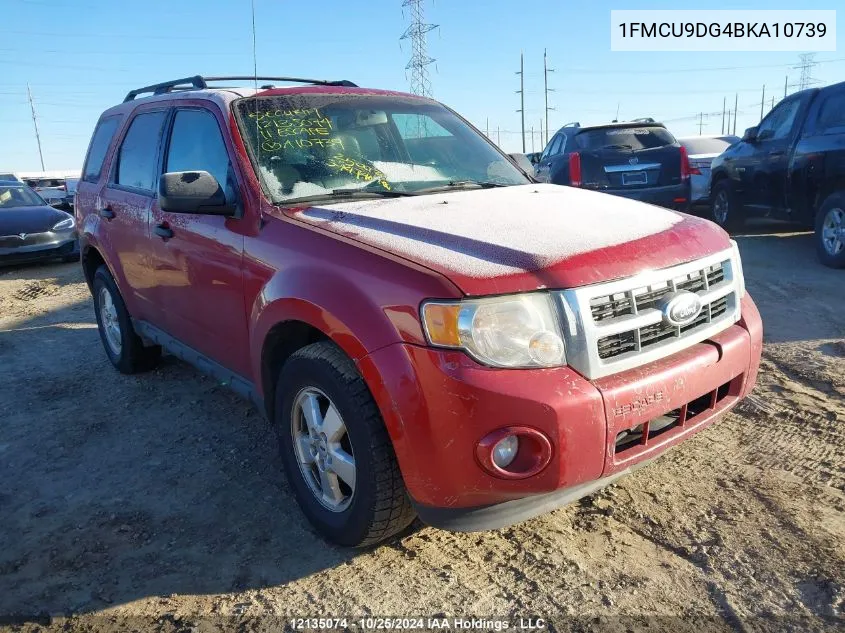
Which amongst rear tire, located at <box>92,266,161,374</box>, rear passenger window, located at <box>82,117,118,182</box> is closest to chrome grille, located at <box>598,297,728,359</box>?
rear tire, located at <box>92,266,161,374</box>

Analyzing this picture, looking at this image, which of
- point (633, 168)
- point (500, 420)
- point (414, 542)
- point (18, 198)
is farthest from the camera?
point (18, 198)

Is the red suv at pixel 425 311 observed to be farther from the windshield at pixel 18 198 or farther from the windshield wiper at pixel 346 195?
the windshield at pixel 18 198

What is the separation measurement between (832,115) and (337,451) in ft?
23.8

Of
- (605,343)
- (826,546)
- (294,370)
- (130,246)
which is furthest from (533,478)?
(130,246)

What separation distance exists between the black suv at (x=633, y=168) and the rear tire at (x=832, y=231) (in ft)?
7.08

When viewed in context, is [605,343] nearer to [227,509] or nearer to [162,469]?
[227,509]

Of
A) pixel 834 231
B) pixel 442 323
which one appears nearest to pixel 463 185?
pixel 442 323

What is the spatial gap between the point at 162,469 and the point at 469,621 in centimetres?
195

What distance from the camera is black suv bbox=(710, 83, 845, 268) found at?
273 inches

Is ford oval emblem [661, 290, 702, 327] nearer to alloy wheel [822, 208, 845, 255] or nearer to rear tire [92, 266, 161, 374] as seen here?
rear tire [92, 266, 161, 374]

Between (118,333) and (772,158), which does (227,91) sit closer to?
(118,333)

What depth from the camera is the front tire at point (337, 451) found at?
2.28m

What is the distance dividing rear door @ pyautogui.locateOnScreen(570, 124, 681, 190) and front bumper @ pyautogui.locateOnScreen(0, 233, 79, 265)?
7620 mm

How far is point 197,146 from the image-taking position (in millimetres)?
3525
